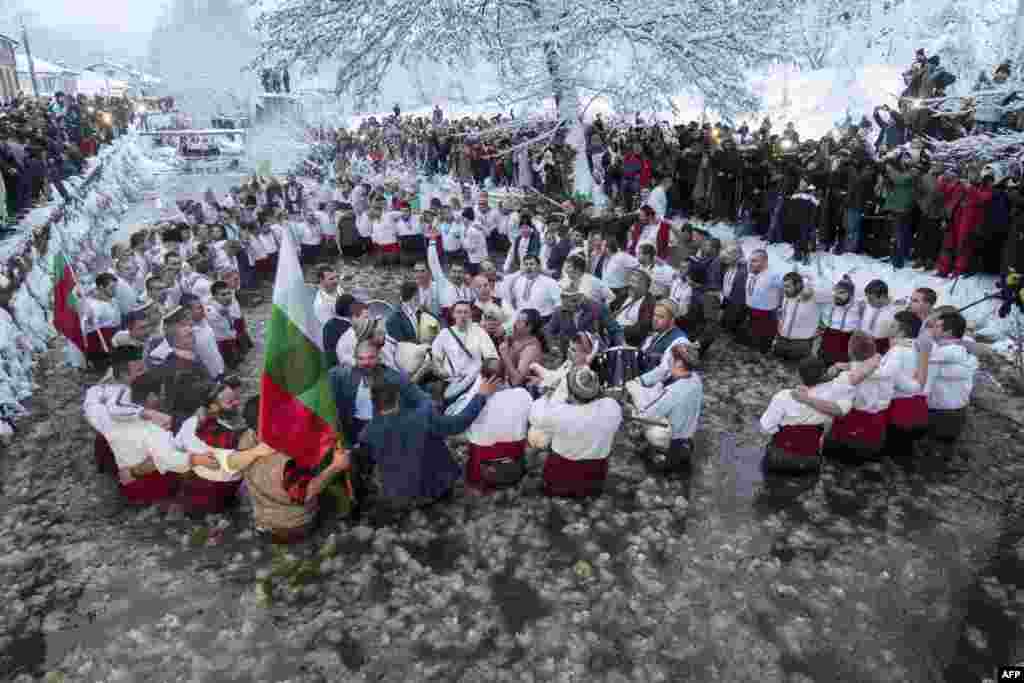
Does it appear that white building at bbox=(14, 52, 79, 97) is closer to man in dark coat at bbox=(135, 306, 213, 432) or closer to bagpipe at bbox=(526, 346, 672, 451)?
man in dark coat at bbox=(135, 306, 213, 432)

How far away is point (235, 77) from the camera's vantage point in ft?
233

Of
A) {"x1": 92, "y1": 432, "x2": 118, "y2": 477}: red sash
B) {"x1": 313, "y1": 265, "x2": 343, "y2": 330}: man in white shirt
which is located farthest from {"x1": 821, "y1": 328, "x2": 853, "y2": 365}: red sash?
{"x1": 92, "y1": 432, "x2": 118, "y2": 477}: red sash

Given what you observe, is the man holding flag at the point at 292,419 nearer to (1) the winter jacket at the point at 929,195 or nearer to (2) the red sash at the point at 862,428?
(2) the red sash at the point at 862,428

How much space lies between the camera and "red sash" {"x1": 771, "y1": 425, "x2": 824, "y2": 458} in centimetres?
665

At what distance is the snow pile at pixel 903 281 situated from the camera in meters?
10.6

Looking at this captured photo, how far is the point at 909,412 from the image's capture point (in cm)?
707

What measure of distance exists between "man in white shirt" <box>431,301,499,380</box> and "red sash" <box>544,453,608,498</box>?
62.1 inches

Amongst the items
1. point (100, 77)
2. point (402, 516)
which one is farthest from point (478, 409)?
point (100, 77)

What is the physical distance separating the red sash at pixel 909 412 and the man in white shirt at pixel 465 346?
14.1ft

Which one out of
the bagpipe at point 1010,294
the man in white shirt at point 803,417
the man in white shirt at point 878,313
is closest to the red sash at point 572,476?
the man in white shirt at point 803,417

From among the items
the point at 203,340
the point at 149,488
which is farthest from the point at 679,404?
the point at 203,340

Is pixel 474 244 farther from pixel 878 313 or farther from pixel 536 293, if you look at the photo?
pixel 878 313

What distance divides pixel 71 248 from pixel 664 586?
16.6 metres

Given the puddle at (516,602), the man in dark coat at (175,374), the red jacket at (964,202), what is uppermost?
the red jacket at (964,202)
